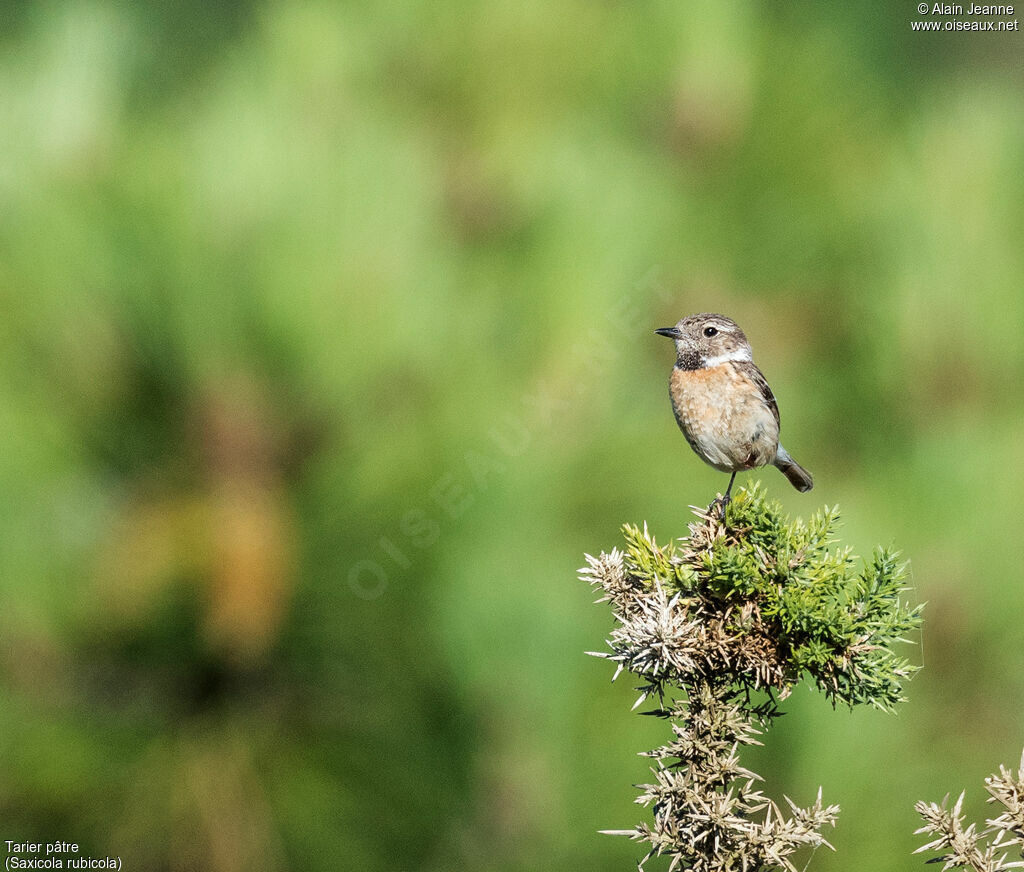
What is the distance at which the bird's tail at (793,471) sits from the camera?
1.42 m

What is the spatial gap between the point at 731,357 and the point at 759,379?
53 mm

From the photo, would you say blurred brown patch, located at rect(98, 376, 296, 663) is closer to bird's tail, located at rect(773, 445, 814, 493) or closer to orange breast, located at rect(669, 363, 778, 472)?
orange breast, located at rect(669, 363, 778, 472)

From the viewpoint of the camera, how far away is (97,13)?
54.0 inches

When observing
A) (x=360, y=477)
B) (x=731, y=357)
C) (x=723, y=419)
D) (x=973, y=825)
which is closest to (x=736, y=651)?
(x=973, y=825)

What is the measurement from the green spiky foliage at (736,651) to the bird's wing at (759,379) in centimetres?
79

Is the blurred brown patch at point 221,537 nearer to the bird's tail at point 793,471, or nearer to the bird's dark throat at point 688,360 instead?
the bird's dark throat at point 688,360

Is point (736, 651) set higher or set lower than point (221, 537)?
lower

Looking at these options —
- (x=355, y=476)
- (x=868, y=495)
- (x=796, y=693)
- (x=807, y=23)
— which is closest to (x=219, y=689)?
(x=355, y=476)

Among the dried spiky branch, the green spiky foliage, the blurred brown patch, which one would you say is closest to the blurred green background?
the blurred brown patch

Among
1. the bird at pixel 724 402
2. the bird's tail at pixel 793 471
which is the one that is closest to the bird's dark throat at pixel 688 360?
the bird at pixel 724 402

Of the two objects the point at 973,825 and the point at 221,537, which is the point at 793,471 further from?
the point at 973,825

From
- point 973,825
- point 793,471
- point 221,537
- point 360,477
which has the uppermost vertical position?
point 793,471

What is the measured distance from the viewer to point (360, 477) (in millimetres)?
1233

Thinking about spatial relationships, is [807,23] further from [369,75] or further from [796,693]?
[796,693]
